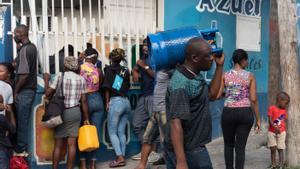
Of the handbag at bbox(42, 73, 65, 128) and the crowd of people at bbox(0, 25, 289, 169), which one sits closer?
the crowd of people at bbox(0, 25, 289, 169)

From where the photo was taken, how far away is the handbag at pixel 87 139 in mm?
7160

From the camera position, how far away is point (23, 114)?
280 inches

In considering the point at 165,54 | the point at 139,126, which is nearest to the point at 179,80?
the point at 165,54

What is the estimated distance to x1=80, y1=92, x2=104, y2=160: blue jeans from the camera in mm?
7527

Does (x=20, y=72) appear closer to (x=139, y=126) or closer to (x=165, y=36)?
(x=139, y=126)

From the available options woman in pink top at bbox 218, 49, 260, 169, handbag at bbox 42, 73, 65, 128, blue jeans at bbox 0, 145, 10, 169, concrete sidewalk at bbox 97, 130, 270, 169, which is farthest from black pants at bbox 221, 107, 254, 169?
blue jeans at bbox 0, 145, 10, 169

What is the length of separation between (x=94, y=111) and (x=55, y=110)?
78cm

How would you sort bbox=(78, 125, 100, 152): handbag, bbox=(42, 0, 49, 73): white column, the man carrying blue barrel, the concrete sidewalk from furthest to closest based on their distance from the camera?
the concrete sidewalk → bbox=(42, 0, 49, 73): white column → bbox=(78, 125, 100, 152): handbag → the man carrying blue barrel

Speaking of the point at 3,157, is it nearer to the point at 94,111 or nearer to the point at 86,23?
the point at 94,111

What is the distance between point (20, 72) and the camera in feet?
22.8

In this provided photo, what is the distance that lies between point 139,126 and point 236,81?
1881mm

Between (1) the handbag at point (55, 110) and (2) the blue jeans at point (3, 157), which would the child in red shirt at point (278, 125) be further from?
(2) the blue jeans at point (3, 157)

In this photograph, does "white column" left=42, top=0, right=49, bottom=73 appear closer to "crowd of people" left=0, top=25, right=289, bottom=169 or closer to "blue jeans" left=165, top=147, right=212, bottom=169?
Result: "crowd of people" left=0, top=25, right=289, bottom=169

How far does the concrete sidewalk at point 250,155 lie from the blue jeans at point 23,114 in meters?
1.21
